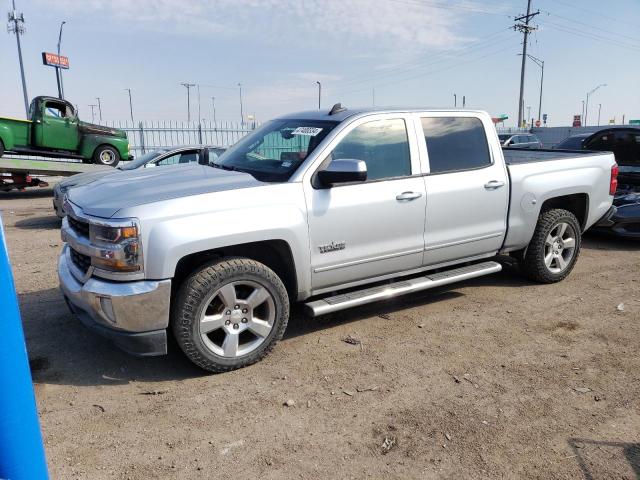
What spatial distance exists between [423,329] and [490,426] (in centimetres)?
144

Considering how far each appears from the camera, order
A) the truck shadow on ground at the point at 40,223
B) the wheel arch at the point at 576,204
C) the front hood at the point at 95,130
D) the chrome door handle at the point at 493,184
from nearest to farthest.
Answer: the chrome door handle at the point at 493,184, the wheel arch at the point at 576,204, the truck shadow on ground at the point at 40,223, the front hood at the point at 95,130

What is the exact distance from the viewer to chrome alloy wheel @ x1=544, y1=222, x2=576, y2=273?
551 cm

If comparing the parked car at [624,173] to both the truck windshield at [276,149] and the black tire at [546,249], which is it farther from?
the truck windshield at [276,149]

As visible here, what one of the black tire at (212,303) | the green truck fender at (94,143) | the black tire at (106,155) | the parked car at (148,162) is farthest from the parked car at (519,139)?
the black tire at (212,303)

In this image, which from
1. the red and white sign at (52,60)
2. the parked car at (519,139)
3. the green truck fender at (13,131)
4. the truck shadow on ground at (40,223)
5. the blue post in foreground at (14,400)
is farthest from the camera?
the red and white sign at (52,60)

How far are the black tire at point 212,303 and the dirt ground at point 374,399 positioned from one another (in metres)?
0.14

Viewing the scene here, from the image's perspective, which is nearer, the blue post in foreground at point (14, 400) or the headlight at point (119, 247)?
the blue post in foreground at point (14, 400)

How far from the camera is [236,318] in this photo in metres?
3.59

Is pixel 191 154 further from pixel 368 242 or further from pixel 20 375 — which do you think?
pixel 20 375

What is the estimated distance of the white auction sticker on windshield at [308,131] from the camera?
4160 millimetres

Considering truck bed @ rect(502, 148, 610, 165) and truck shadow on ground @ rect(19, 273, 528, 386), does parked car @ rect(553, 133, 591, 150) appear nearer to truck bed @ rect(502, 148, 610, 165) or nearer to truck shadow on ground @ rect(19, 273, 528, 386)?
truck bed @ rect(502, 148, 610, 165)

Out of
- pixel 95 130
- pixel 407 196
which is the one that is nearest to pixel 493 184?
pixel 407 196

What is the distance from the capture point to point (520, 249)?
5395mm

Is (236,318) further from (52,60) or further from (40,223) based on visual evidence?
(52,60)
